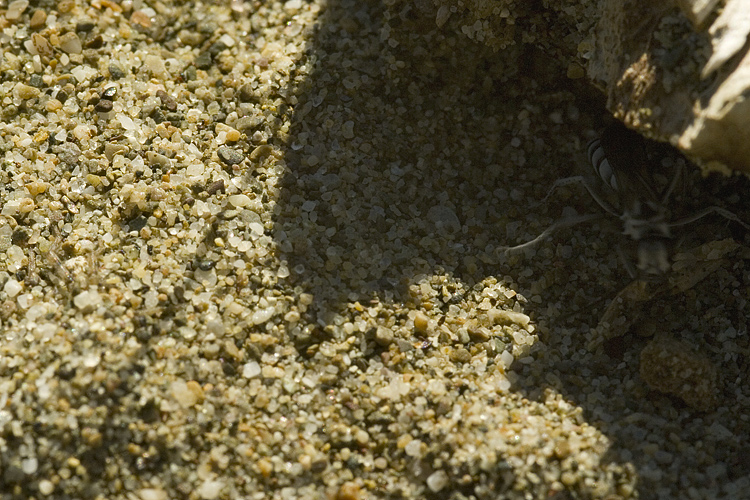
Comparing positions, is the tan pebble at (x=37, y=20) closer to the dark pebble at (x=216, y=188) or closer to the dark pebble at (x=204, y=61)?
the dark pebble at (x=204, y=61)

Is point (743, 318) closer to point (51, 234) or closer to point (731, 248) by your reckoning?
point (731, 248)

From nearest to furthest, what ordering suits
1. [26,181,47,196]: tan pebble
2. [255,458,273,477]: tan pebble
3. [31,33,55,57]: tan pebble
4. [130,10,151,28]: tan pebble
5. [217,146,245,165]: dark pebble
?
[255,458,273,477]: tan pebble < [26,181,47,196]: tan pebble < [217,146,245,165]: dark pebble < [31,33,55,57]: tan pebble < [130,10,151,28]: tan pebble

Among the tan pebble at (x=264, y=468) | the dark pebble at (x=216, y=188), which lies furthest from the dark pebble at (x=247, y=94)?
the tan pebble at (x=264, y=468)

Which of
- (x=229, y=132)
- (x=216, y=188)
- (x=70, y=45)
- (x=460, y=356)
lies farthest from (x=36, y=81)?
(x=460, y=356)

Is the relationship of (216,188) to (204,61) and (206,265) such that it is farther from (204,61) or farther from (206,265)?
(204,61)

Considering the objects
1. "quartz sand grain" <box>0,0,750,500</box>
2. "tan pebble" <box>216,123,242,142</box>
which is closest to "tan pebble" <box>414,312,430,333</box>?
"quartz sand grain" <box>0,0,750,500</box>

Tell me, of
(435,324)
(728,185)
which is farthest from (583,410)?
(728,185)

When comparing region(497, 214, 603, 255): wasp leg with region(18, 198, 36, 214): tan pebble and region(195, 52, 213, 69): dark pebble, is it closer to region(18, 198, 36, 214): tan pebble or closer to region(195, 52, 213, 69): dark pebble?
region(195, 52, 213, 69): dark pebble
